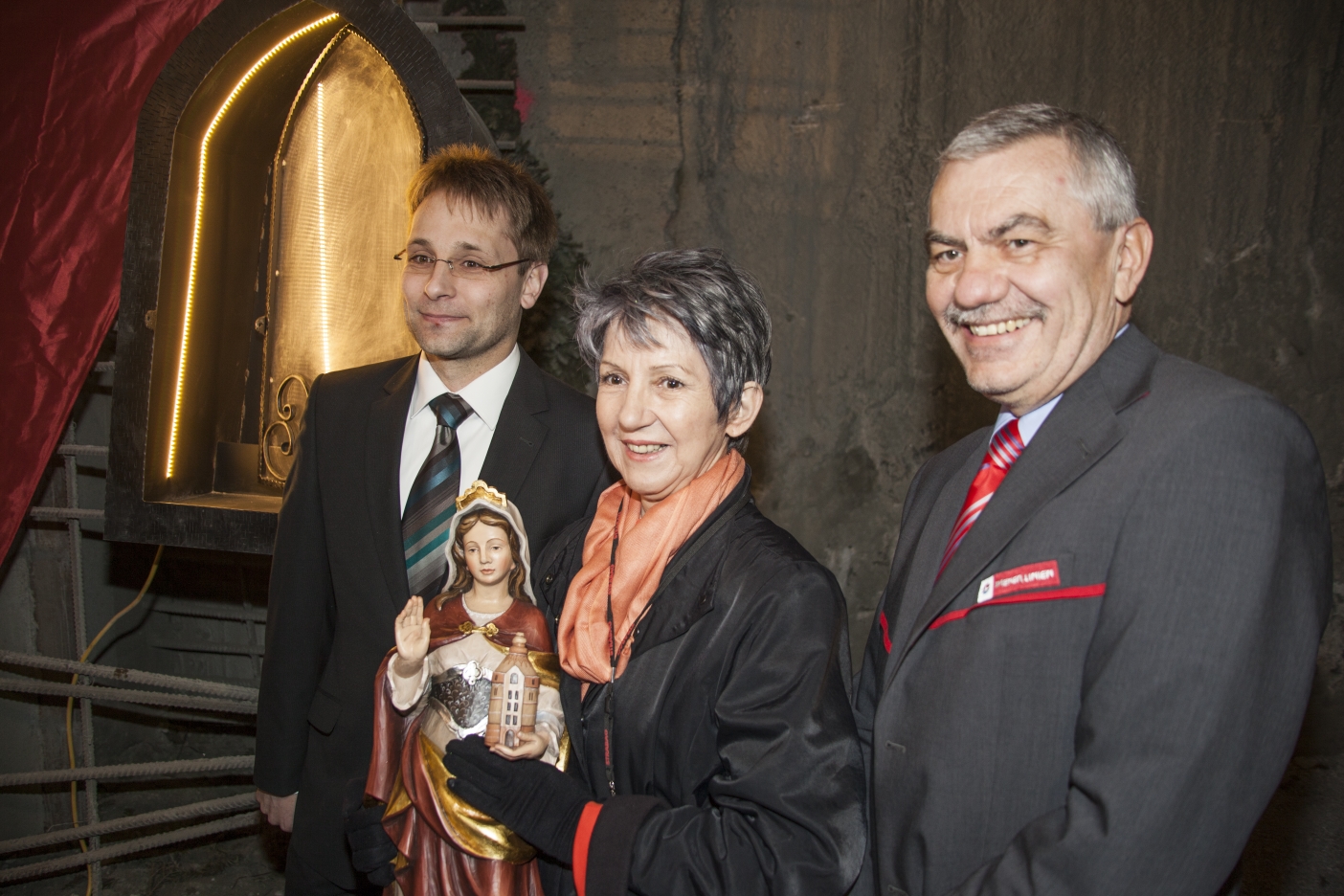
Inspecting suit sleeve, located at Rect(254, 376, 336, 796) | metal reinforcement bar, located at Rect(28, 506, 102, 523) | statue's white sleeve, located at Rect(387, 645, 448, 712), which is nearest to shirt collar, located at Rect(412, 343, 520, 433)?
suit sleeve, located at Rect(254, 376, 336, 796)

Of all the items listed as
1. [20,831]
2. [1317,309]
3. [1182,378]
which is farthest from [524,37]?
[20,831]

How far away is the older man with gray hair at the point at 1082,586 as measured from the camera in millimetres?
1157

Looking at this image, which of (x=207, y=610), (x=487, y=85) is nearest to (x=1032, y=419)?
(x=487, y=85)

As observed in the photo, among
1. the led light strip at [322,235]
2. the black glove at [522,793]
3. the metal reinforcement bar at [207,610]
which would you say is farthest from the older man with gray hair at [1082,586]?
the metal reinforcement bar at [207,610]

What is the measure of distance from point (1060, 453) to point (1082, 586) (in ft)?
0.75

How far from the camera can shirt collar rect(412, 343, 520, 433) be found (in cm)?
211

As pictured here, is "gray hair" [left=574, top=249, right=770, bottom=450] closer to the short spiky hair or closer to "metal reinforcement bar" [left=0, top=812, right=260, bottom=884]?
the short spiky hair

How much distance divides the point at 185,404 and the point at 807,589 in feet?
7.11

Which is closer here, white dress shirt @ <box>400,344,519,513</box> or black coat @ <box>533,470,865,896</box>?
black coat @ <box>533,470,865,896</box>

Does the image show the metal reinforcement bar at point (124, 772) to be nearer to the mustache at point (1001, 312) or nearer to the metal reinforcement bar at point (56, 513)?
the metal reinforcement bar at point (56, 513)

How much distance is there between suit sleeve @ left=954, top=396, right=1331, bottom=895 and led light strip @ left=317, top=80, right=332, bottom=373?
99.3 inches

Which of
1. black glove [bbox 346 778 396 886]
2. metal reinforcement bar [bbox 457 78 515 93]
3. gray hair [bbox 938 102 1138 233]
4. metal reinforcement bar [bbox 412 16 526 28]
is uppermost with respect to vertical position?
metal reinforcement bar [bbox 412 16 526 28]

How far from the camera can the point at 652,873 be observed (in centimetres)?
142

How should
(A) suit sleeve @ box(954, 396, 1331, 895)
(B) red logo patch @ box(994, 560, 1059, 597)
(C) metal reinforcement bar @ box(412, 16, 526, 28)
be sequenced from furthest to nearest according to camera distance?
(C) metal reinforcement bar @ box(412, 16, 526, 28)
(B) red logo patch @ box(994, 560, 1059, 597)
(A) suit sleeve @ box(954, 396, 1331, 895)
